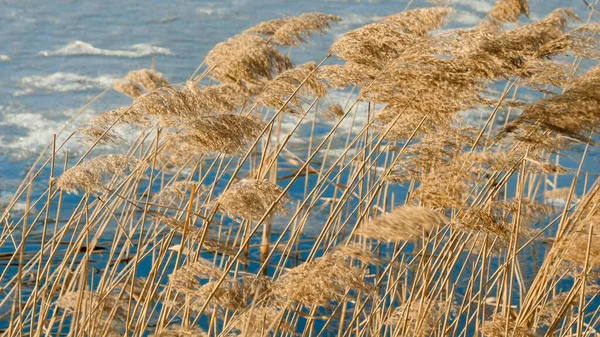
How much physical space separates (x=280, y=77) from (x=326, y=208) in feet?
10.7

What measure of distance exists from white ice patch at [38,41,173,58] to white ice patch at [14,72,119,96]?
0.76 m

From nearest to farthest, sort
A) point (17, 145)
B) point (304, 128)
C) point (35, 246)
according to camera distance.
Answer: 1. point (35, 246)
2. point (17, 145)
3. point (304, 128)

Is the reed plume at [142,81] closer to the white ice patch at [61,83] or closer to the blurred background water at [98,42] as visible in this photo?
the blurred background water at [98,42]

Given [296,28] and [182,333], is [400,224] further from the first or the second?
[296,28]

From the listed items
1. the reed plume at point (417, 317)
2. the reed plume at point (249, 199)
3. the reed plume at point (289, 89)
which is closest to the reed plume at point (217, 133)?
the reed plume at point (249, 199)

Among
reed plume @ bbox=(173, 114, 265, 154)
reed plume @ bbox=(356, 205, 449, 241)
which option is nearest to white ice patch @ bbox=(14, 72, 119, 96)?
reed plume @ bbox=(173, 114, 265, 154)

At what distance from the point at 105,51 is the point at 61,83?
1268 mm

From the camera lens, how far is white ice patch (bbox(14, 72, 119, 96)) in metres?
9.44

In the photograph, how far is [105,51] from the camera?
10820mm

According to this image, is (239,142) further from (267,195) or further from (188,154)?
(188,154)

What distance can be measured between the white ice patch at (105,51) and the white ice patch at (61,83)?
76 centimetres

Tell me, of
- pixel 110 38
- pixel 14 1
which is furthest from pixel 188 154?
pixel 14 1

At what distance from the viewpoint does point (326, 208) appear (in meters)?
6.72

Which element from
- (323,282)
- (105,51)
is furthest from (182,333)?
(105,51)
